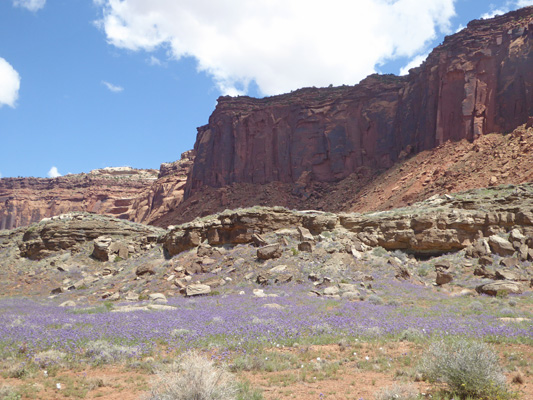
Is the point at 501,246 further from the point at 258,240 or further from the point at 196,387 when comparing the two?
the point at 196,387

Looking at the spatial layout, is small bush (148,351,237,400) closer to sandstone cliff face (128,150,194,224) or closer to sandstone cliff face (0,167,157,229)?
sandstone cliff face (128,150,194,224)

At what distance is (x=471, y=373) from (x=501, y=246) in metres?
17.2

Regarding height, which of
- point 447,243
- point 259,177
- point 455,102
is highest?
point 455,102

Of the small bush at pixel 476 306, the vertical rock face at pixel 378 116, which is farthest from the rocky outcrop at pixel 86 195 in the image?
the small bush at pixel 476 306

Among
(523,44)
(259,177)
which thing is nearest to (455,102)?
(523,44)

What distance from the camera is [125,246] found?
3034 centimetres

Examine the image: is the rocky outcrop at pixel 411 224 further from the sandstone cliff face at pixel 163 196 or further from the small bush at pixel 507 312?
the sandstone cliff face at pixel 163 196

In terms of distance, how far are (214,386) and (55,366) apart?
3.97m

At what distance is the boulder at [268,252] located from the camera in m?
20.8

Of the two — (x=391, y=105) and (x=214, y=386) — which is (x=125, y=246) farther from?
(x=391, y=105)

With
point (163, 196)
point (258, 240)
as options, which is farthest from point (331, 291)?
point (163, 196)

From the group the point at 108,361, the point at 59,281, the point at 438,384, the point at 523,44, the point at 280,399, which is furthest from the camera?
the point at 523,44

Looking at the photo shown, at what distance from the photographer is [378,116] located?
64.0m

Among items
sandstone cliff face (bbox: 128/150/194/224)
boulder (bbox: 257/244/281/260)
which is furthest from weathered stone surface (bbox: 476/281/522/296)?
sandstone cliff face (bbox: 128/150/194/224)
